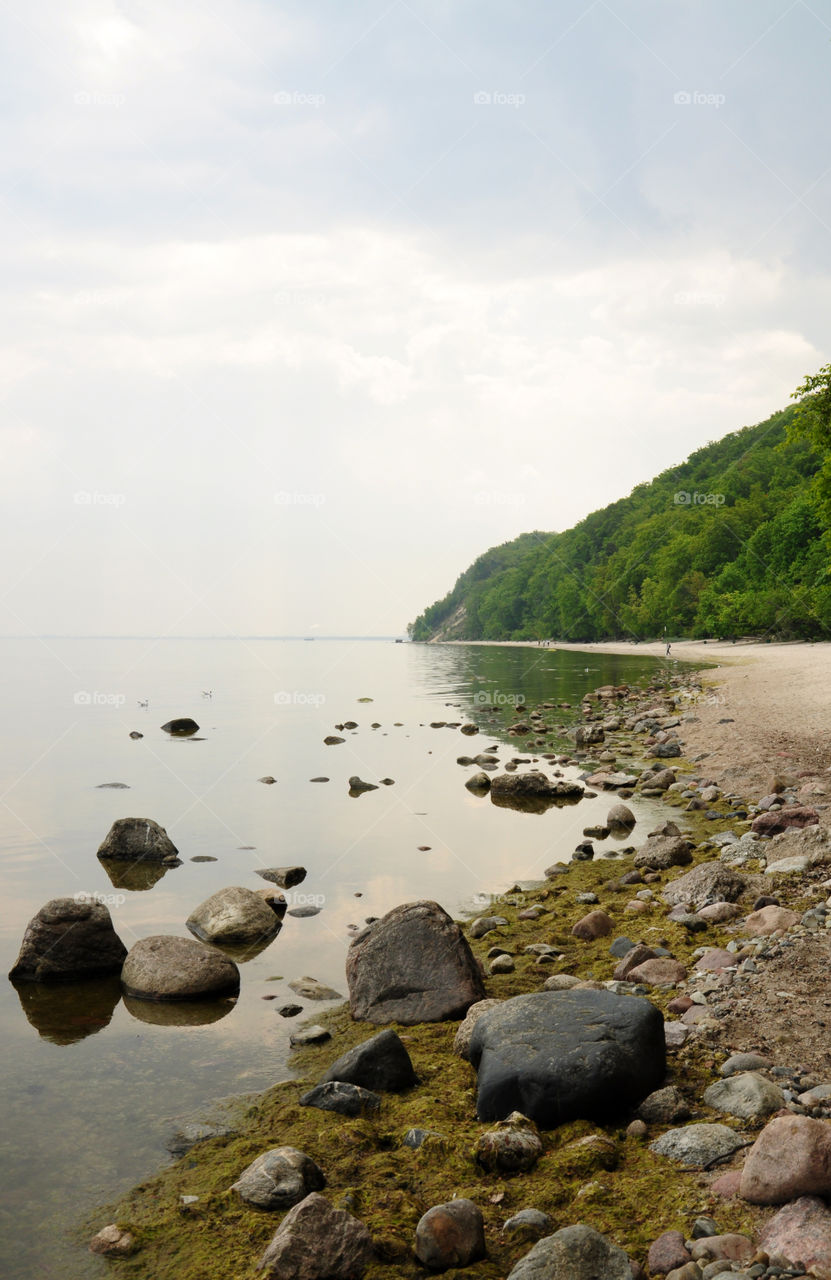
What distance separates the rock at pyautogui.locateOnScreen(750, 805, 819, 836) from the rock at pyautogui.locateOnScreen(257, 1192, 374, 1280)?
30.6ft

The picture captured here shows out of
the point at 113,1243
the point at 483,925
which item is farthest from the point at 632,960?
the point at 113,1243

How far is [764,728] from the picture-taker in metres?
23.5

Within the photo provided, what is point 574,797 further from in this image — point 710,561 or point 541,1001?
point 710,561

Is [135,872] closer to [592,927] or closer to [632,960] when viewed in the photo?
[592,927]

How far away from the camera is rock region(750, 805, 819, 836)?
1173cm

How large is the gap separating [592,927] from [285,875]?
5335mm

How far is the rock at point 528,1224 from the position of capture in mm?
4332

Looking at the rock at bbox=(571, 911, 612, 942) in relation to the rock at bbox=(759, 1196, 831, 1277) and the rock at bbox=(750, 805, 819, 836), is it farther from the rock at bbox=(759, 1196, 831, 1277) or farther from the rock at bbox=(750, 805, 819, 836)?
the rock at bbox=(759, 1196, 831, 1277)

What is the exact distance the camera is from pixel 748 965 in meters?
7.04

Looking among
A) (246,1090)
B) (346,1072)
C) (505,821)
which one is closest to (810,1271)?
(346,1072)

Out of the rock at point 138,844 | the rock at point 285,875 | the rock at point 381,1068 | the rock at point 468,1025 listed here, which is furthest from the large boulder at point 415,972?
the rock at point 138,844

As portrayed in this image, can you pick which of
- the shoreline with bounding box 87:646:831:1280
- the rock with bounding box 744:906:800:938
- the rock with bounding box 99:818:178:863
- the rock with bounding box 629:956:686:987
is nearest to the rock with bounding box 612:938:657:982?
the rock with bounding box 629:956:686:987

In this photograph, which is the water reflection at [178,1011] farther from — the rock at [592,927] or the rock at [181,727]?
the rock at [181,727]

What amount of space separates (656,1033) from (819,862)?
512cm
